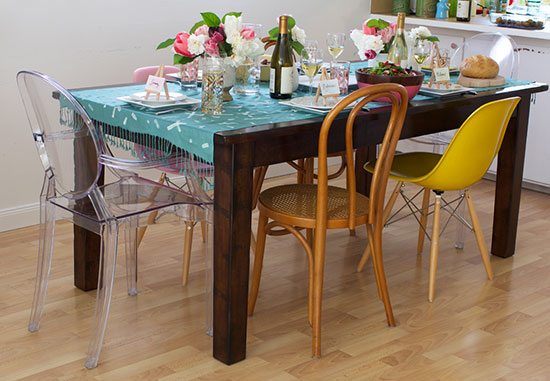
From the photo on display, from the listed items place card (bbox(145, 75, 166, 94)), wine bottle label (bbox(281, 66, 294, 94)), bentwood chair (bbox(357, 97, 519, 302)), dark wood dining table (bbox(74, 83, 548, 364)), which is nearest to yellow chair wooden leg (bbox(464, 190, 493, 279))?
bentwood chair (bbox(357, 97, 519, 302))

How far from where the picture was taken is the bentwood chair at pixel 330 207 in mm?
2223

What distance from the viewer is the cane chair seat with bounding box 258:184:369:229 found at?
2.35 m

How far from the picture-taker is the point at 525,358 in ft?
7.72

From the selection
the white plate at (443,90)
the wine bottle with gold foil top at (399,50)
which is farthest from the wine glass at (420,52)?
the white plate at (443,90)

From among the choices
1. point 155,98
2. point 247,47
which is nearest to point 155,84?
point 155,98

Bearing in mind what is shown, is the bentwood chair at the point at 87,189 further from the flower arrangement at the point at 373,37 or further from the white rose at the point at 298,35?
the flower arrangement at the point at 373,37

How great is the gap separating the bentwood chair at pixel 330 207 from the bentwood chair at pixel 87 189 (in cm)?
26

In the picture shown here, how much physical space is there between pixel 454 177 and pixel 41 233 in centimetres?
139

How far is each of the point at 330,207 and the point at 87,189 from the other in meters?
0.76

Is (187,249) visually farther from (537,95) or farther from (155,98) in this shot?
(537,95)

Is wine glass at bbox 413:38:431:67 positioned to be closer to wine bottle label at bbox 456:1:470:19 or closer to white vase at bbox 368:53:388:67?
white vase at bbox 368:53:388:67

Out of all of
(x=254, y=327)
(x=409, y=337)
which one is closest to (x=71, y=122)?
(x=254, y=327)

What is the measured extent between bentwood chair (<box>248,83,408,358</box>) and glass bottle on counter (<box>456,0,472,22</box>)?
2078 millimetres

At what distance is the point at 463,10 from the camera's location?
14.2ft
